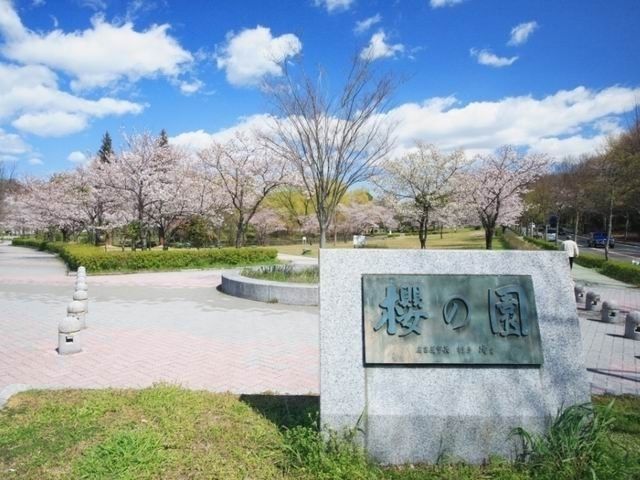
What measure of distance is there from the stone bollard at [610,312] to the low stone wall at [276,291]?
6184 millimetres

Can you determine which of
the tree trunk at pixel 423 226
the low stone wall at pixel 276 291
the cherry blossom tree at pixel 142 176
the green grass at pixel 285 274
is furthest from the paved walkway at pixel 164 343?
the tree trunk at pixel 423 226

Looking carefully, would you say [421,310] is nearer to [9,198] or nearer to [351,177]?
[351,177]

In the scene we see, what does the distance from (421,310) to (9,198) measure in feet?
151

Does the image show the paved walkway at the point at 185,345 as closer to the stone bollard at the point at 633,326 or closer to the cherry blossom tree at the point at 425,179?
the stone bollard at the point at 633,326

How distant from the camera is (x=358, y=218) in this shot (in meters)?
47.1

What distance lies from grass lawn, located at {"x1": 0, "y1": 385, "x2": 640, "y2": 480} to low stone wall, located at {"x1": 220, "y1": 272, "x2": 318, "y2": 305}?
5508 mm

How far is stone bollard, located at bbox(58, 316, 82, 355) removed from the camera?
5996 millimetres

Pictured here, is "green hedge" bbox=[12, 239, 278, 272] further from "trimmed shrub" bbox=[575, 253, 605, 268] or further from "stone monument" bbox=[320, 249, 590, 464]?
"stone monument" bbox=[320, 249, 590, 464]

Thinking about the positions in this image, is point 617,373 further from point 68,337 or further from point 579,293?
point 68,337

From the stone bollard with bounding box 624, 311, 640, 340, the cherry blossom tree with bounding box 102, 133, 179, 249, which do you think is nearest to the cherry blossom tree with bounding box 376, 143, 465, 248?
the cherry blossom tree with bounding box 102, 133, 179, 249

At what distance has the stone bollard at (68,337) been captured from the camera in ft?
19.7

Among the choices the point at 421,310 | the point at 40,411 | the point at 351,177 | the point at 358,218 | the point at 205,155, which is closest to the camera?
the point at 421,310

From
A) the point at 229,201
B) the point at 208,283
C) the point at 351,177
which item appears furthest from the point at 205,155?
the point at 208,283

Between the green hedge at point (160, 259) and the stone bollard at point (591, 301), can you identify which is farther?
the green hedge at point (160, 259)
